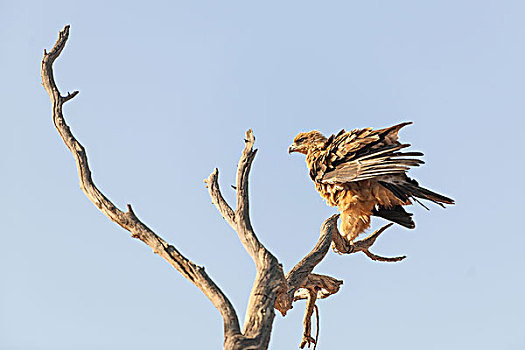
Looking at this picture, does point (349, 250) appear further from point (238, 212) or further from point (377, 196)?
point (238, 212)

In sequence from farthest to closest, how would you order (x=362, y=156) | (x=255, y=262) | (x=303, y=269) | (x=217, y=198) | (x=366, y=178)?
(x=362, y=156) < (x=366, y=178) < (x=217, y=198) < (x=303, y=269) < (x=255, y=262)

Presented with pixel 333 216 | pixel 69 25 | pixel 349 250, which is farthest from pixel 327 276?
pixel 69 25

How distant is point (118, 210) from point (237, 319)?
4.25 ft

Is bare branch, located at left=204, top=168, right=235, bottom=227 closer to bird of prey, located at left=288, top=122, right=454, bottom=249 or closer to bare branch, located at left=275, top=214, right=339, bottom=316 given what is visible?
bare branch, located at left=275, top=214, right=339, bottom=316

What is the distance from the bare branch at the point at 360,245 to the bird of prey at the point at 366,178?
0.10 m

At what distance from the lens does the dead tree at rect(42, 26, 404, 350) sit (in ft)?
11.8

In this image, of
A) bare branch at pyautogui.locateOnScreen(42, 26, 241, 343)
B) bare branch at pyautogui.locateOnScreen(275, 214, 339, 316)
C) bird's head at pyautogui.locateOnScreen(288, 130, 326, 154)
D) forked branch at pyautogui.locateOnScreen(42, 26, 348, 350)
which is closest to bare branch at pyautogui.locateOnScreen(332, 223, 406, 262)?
forked branch at pyautogui.locateOnScreen(42, 26, 348, 350)

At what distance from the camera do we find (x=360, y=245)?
5.79 metres

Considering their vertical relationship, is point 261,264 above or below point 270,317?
above

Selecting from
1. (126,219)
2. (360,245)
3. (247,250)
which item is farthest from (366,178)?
(126,219)

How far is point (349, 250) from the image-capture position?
5609 millimetres

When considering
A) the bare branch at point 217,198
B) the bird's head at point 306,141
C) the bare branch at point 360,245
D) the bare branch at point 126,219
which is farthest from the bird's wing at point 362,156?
the bare branch at point 126,219

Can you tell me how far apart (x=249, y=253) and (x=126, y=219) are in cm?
91

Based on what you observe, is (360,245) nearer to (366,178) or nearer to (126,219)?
(366,178)
